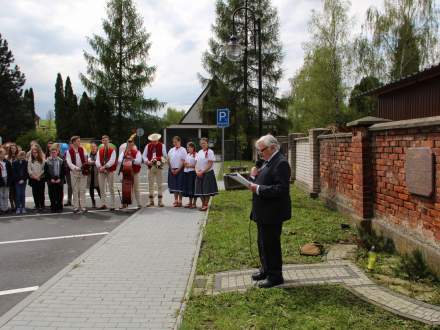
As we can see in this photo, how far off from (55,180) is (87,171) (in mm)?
822

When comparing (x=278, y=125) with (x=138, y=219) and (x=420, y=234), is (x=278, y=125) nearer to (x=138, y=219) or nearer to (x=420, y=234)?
(x=138, y=219)

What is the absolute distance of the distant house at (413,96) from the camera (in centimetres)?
1390

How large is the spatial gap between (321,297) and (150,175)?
8.17 m

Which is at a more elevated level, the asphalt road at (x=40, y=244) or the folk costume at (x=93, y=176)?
the folk costume at (x=93, y=176)

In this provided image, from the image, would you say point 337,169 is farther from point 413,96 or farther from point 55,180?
point 55,180

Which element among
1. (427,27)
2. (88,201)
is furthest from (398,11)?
(88,201)

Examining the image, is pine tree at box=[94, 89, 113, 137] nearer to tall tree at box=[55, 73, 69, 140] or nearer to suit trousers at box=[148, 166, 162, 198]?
tall tree at box=[55, 73, 69, 140]

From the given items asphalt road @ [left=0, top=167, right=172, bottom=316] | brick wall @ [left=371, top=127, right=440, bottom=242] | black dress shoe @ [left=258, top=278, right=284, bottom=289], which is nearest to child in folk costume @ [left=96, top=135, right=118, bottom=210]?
asphalt road @ [left=0, top=167, right=172, bottom=316]

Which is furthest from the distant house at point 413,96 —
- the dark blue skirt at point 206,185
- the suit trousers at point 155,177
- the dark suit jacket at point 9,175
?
the dark suit jacket at point 9,175

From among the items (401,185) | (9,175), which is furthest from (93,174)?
(401,185)

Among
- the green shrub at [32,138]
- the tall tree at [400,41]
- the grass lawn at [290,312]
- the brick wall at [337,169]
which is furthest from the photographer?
the green shrub at [32,138]

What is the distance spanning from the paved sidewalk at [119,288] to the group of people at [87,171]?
3166mm

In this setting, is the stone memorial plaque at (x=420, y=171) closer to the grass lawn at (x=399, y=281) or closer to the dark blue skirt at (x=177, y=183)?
the grass lawn at (x=399, y=281)

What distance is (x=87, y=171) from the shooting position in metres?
12.0
